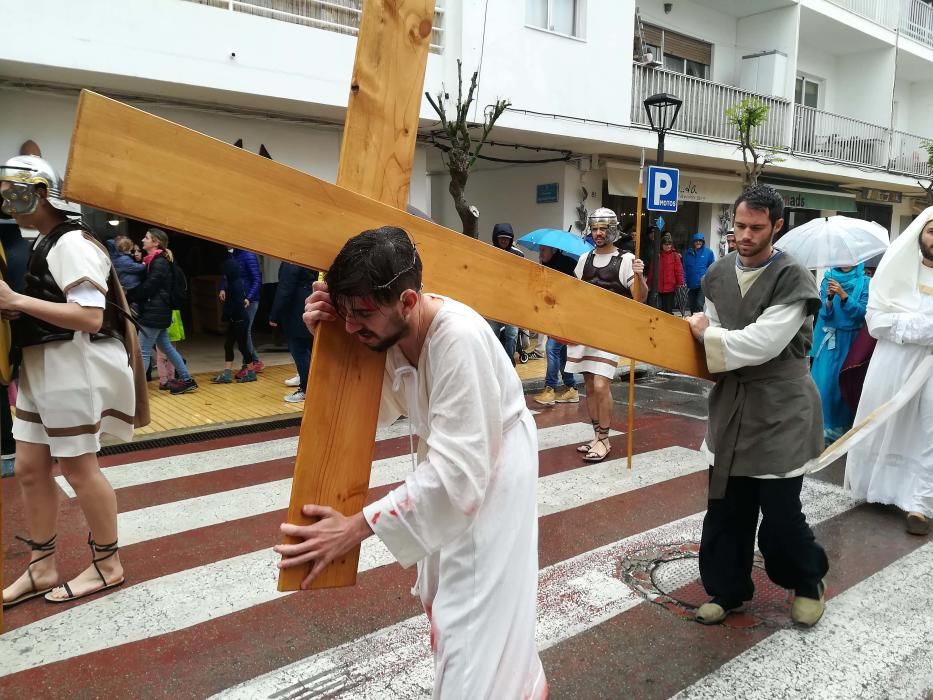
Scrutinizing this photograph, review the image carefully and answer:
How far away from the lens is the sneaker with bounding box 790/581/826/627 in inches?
127

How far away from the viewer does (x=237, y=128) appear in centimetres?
996

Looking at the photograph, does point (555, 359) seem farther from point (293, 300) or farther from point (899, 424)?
point (899, 424)

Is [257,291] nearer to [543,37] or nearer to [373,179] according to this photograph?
[543,37]

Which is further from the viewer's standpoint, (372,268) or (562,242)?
(562,242)

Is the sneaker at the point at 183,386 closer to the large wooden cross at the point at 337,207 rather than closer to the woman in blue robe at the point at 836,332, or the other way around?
the woman in blue robe at the point at 836,332

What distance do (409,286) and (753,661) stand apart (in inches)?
97.6

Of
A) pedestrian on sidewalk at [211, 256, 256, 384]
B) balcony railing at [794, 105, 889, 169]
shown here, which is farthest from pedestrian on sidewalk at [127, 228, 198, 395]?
balcony railing at [794, 105, 889, 169]

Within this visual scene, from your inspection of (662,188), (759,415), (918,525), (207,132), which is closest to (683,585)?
(759,415)

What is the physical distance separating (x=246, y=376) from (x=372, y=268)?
8106mm

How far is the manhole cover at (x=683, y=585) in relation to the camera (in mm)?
3414

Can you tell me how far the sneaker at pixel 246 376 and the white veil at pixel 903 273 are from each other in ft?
23.4

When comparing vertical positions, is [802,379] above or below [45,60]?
below

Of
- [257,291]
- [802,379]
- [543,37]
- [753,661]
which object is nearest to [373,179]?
[802,379]

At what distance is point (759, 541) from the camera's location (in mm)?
3285
